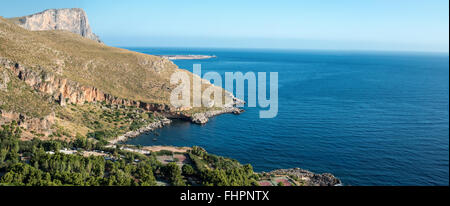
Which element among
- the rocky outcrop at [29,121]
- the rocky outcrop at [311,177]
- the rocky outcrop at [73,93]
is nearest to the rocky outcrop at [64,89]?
the rocky outcrop at [73,93]

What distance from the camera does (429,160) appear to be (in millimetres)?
47594

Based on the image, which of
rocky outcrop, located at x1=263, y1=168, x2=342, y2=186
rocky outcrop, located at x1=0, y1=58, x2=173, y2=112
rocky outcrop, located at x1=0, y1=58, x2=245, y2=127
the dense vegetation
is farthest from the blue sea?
Answer: rocky outcrop, located at x1=0, y1=58, x2=173, y2=112

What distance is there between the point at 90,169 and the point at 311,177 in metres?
28.3

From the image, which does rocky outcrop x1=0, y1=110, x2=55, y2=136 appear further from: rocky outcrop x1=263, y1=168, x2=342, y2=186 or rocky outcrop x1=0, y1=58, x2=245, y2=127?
rocky outcrop x1=263, y1=168, x2=342, y2=186

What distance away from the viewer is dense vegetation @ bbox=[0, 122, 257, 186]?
97.6ft

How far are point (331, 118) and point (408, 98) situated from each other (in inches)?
1425

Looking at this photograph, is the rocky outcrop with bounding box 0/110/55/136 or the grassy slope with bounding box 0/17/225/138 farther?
the grassy slope with bounding box 0/17/225/138

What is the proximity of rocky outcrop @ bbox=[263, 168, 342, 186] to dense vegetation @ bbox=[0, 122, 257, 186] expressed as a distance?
21.7 feet

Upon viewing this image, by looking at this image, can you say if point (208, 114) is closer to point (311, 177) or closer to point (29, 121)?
point (311, 177)

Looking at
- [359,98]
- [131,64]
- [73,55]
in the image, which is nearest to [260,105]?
[359,98]

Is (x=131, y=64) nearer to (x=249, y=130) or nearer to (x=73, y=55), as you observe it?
(x=73, y=55)

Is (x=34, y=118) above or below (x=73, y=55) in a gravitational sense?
below

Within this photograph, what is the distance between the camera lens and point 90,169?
35188 mm

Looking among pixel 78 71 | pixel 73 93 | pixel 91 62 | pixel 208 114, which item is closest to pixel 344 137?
pixel 208 114
